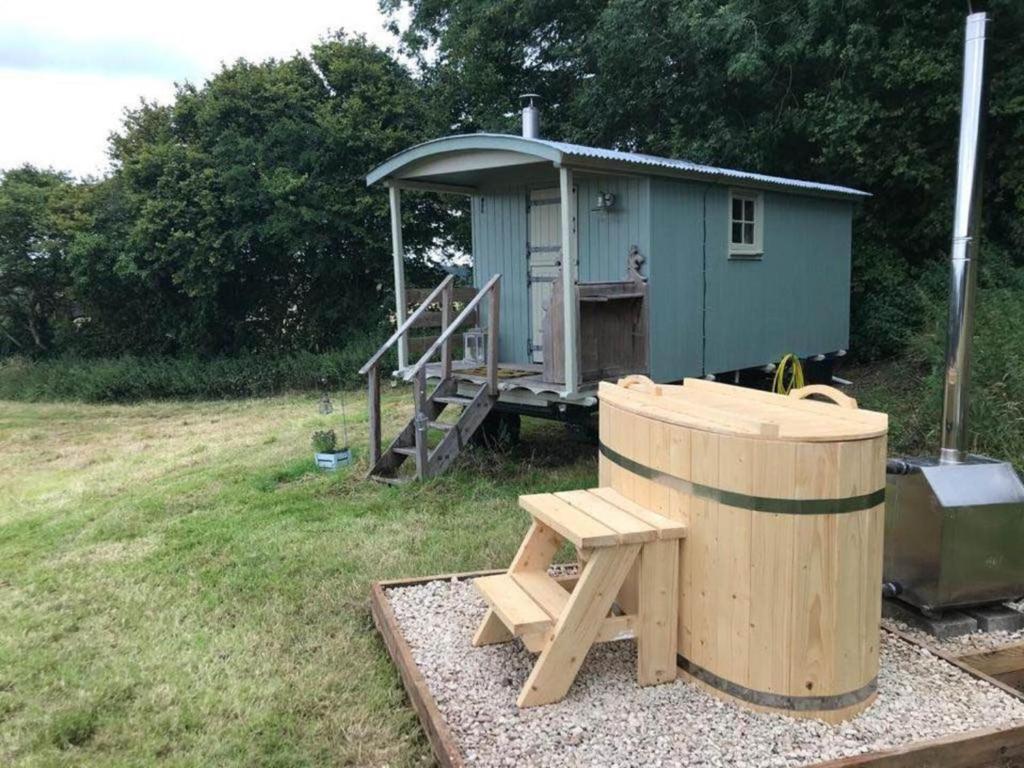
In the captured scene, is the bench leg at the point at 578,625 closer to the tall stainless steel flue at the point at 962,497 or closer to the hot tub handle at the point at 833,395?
the hot tub handle at the point at 833,395

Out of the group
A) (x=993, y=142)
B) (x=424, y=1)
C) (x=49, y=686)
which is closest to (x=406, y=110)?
(x=424, y=1)

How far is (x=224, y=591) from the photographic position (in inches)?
173

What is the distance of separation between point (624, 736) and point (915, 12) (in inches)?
388

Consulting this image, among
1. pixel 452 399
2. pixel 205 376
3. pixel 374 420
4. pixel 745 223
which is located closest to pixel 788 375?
pixel 745 223

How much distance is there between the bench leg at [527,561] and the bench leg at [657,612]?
598mm

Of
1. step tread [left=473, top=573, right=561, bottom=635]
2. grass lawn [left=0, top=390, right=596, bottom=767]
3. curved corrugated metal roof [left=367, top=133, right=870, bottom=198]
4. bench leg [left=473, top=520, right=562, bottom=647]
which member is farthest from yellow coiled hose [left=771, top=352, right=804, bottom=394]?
step tread [left=473, top=573, right=561, bottom=635]

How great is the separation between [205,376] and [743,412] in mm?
13644

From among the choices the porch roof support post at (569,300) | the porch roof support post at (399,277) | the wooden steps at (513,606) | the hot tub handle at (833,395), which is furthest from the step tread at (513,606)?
the porch roof support post at (399,277)

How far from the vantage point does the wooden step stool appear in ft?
9.50

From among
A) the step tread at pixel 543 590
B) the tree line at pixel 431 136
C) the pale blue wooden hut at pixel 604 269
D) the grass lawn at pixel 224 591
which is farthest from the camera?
the tree line at pixel 431 136

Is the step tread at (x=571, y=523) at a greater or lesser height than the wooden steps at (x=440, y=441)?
greater

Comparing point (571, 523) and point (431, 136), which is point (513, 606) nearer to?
point (571, 523)

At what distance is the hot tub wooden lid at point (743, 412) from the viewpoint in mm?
2680

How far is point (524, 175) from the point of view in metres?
7.38
